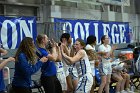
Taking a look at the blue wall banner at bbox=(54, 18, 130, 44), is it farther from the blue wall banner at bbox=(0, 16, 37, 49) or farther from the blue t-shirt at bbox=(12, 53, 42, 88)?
the blue t-shirt at bbox=(12, 53, 42, 88)

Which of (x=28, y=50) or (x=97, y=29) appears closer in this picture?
(x=28, y=50)

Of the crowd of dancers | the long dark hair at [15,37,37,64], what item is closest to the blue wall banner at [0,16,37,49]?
the crowd of dancers

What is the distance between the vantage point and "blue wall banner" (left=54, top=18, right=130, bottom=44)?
43.1ft

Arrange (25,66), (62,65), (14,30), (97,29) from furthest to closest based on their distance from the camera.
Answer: (97,29) → (14,30) → (62,65) → (25,66)

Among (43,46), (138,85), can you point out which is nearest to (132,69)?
(138,85)

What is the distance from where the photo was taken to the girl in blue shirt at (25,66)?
5801mm

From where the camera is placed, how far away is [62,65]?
26.6 ft

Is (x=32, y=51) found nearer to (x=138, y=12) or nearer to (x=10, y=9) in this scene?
(x=10, y=9)

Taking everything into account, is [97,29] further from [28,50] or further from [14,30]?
[28,50]

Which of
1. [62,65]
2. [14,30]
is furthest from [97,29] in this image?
[62,65]

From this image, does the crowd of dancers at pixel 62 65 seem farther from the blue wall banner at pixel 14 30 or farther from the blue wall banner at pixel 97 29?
the blue wall banner at pixel 97 29

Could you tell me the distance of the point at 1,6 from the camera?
12273 millimetres

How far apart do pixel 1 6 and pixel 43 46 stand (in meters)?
5.72

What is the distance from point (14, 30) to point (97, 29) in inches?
198
